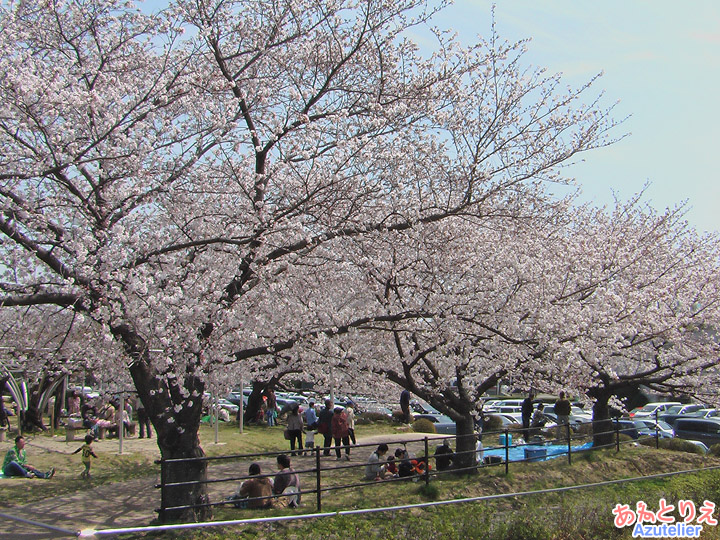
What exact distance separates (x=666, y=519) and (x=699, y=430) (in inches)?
602

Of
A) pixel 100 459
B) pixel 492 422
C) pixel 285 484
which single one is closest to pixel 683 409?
pixel 492 422

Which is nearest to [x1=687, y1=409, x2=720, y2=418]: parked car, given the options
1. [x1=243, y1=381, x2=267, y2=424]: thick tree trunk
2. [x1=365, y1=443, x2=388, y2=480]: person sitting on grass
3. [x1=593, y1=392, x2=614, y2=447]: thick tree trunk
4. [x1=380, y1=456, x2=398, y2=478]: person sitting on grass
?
[x1=593, y1=392, x2=614, y2=447]: thick tree trunk

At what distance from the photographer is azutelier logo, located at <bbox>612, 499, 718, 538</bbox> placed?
10.3 m

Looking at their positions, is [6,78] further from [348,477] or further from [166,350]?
[348,477]

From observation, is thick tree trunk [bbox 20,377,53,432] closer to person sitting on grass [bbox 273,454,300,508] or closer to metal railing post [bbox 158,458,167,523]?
person sitting on grass [bbox 273,454,300,508]

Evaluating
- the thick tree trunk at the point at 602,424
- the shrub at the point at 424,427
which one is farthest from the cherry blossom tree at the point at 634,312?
the shrub at the point at 424,427

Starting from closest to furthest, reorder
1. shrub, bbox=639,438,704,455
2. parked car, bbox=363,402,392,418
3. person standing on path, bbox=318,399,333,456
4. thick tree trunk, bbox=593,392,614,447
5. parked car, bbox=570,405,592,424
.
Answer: person standing on path, bbox=318,399,333,456 → thick tree trunk, bbox=593,392,614,447 → shrub, bbox=639,438,704,455 → parked car, bbox=570,405,592,424 → parked car, bbox=363,402,392,418

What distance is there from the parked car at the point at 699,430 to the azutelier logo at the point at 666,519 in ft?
44.9

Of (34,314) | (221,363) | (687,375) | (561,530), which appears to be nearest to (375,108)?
(221,363)

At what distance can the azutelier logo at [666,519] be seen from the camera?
10.3 m

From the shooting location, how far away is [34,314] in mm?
12422

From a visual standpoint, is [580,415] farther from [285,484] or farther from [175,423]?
[175,423]

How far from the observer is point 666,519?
10.9m

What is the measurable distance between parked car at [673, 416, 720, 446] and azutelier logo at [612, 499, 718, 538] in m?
13.7
